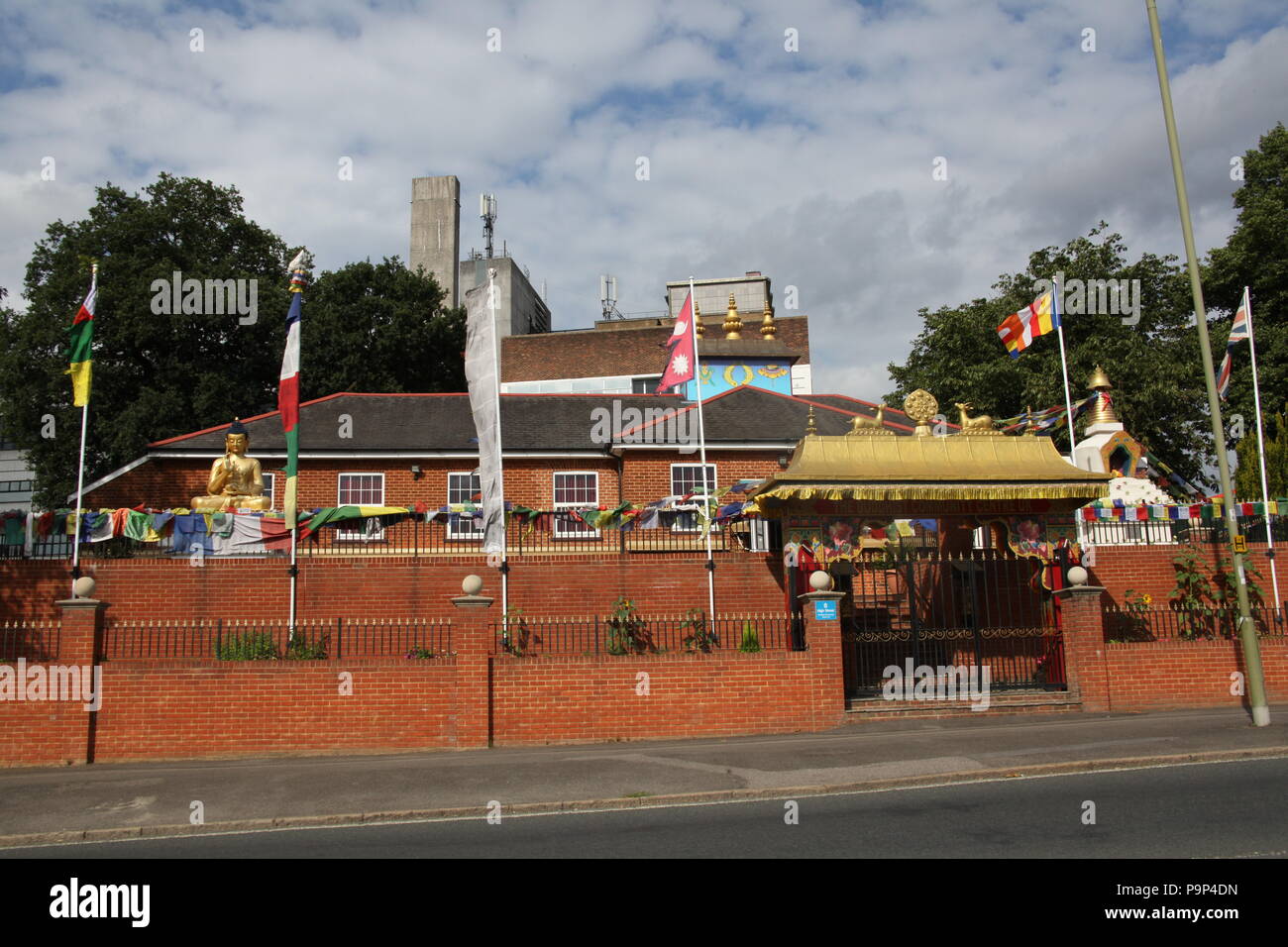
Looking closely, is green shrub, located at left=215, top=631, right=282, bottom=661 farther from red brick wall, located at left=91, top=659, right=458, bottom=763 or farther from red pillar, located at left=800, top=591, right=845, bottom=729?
red pillar, located at left=800, top=591, right=845, bottom=729

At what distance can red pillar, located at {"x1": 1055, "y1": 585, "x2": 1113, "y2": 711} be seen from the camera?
51.3 ft

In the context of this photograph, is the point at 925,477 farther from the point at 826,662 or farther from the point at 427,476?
the point at 427,476

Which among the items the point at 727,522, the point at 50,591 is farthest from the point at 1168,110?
the point at 50,591

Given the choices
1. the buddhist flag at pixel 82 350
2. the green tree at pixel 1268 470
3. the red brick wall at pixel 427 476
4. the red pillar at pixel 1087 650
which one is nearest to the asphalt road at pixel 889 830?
the red pillar at pixel 1087 650

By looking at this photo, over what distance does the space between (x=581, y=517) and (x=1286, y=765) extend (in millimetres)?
12626

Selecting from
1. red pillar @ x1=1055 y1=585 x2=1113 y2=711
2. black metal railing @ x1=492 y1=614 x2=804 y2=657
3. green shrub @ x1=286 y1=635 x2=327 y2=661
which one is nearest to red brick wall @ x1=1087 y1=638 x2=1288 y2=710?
red pillar @ x1=1055 y1=585 x2=1113 y2=711

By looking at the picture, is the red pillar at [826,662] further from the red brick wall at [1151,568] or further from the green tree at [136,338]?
the green tree at [136,338]

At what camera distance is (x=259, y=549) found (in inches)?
784

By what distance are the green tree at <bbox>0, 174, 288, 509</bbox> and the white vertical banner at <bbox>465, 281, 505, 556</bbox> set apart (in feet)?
67.1

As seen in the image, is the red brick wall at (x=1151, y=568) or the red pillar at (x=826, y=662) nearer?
the red pillar at (x=826, y=662)

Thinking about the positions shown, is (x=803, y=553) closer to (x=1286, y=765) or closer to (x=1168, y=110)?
(x=1286, y=765)

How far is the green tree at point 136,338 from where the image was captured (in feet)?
112

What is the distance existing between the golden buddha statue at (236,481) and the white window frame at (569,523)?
6.57 meters

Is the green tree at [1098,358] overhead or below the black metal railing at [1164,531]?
overhead
